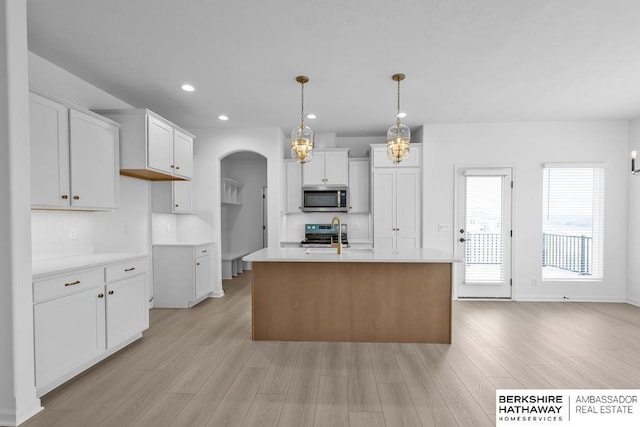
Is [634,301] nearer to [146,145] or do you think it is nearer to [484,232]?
[484,232]

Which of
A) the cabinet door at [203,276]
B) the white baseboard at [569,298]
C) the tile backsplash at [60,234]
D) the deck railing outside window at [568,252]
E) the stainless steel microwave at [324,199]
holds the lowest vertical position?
the white baseboard at [569,298]

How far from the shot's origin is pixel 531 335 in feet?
11.5

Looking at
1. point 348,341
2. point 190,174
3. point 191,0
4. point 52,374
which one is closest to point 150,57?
point 191,0

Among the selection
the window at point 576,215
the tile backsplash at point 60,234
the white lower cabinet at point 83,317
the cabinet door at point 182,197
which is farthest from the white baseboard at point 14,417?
the window at point 576,215

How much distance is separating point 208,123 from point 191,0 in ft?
9.78

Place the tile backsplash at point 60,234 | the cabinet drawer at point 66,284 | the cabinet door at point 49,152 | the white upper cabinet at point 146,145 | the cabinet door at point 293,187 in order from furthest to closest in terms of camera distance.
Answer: the cabinet door at point 293,187, the white upper cabinet at point 146,145, the tile backsplash at point 60,234, the cabinet door at point 49,152, the cabinet drawer at point 66,284

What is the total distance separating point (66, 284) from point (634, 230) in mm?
7010

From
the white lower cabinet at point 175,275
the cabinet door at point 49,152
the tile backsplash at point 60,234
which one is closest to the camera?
the cabinet door at point 49,152

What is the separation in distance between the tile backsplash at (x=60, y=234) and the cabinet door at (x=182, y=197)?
1.27 metres

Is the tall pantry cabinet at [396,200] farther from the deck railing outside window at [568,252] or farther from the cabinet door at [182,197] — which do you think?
the cabinet door at [182,197]

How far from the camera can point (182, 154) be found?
4.39 metres

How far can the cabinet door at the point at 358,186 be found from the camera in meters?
5.57

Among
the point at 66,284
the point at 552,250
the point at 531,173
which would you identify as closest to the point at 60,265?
the point at 66,284

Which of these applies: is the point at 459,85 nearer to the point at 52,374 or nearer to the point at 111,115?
the point at 111,115
